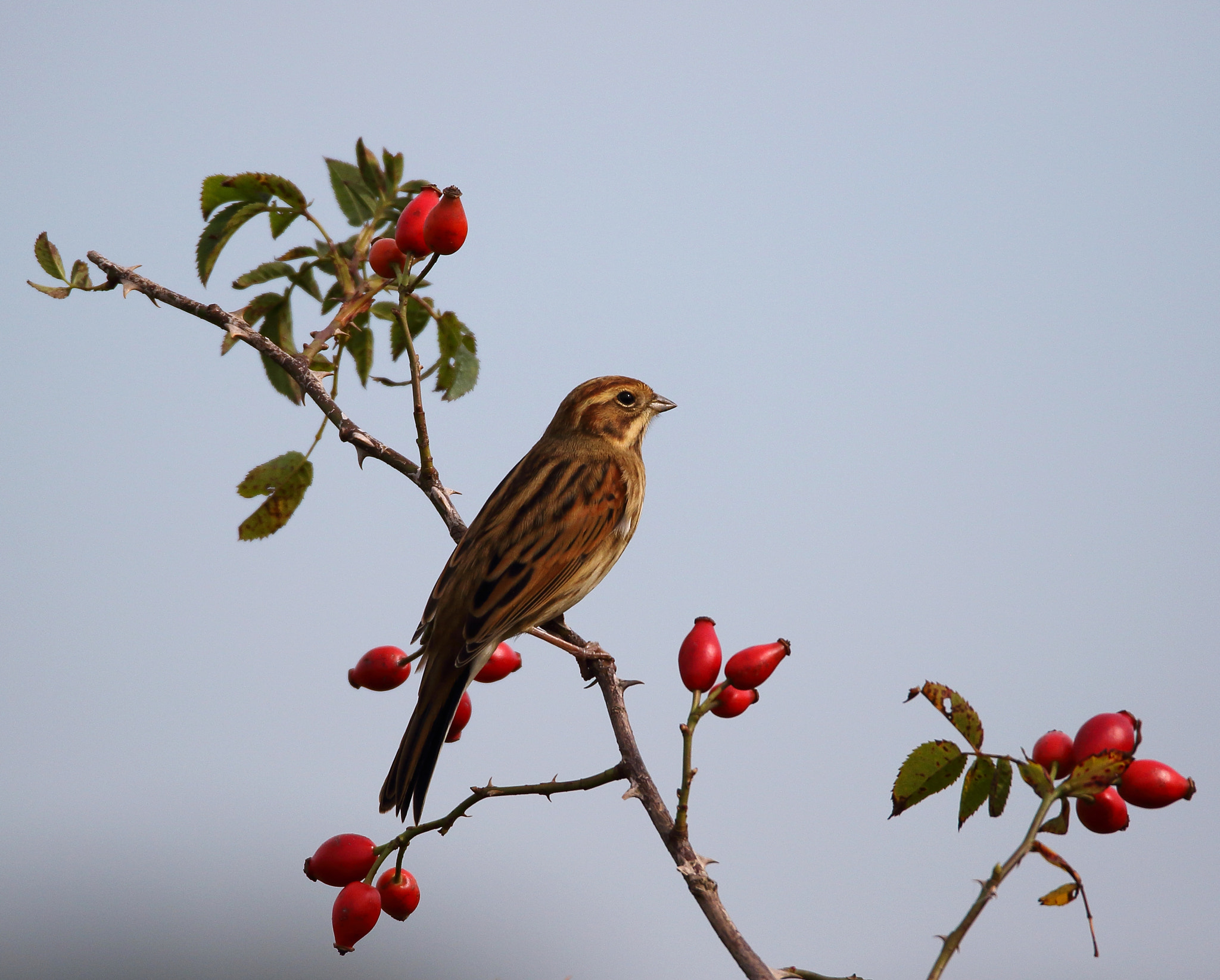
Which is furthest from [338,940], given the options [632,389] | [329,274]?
[632,389]

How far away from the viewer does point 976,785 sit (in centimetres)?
246

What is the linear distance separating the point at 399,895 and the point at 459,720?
0.84 metres

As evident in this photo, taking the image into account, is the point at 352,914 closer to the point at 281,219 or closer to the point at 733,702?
the point at 733,702

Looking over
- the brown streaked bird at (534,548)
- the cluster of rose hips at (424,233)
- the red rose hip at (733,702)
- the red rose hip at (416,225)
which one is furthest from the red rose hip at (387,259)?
the red rose hip at (733,702)

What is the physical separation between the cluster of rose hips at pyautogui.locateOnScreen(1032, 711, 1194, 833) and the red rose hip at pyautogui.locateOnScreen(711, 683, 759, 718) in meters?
0.81

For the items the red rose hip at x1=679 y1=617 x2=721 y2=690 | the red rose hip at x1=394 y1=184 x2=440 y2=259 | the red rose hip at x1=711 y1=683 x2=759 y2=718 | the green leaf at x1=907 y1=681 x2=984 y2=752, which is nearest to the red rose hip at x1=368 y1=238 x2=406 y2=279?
the red rose hip at x1=394 y1=184 x2=440 y2=259

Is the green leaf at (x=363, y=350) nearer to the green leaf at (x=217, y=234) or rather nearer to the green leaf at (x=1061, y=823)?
the green leaf at (x=217, y=234)

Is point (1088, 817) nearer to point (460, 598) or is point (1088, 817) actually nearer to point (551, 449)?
point (460, 598)

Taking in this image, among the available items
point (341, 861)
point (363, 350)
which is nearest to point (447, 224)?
point (363, 350)

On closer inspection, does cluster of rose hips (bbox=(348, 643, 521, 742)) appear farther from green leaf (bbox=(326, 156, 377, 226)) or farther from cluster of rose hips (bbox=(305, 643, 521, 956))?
green leaf (bbox=(326, 156, 377, 226))

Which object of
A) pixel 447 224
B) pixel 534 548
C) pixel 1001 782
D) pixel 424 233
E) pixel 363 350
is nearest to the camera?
pixel 1001 782

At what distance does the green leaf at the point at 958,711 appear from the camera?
246 centimetres

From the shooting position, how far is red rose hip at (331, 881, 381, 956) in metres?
3.41

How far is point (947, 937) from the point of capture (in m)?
2.07
